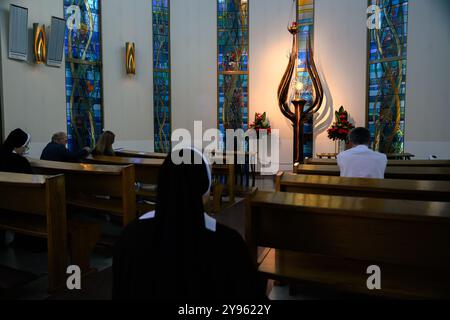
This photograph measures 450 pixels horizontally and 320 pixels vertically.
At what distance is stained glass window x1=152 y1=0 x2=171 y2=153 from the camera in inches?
417

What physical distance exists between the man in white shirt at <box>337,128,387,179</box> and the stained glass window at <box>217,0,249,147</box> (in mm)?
7105

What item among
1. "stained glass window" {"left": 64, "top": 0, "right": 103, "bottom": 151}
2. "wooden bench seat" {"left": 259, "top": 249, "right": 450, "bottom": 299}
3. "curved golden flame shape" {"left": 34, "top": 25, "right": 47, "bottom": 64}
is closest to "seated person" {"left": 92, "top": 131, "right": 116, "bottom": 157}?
"curved golden flame shape" {"left": 34, "top": 25, "right": 47, "bottom": 64}

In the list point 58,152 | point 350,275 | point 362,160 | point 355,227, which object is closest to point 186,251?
point 355,227

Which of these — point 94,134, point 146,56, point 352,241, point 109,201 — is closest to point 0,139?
point 94,134

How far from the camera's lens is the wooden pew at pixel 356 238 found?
79.0 inches

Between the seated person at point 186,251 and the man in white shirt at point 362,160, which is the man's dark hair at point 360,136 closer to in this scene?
the man in white shirt at point 362,160

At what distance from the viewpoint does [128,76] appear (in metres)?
10.1

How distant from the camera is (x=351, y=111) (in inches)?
396

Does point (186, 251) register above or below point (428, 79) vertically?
below

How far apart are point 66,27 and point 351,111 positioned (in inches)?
289

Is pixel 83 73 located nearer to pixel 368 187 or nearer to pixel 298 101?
pixel 298 101

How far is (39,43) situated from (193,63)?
169 inches

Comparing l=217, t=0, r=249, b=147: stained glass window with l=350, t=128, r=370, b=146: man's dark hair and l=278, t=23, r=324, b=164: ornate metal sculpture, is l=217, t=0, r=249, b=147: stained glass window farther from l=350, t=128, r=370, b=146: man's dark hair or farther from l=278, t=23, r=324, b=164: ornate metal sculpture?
l=350, t=128, r=370, b=146: man's dark hair
